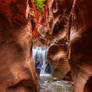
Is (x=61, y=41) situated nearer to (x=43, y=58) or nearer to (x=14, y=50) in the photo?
(x=43, y=58)

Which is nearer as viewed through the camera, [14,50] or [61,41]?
[14,50]

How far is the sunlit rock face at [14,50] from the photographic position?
15.8 ft

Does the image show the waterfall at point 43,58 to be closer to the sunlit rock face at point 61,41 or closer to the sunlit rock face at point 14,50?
the sunlit rock face at point 61,41

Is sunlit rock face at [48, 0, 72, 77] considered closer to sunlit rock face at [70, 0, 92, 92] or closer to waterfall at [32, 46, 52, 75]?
waterfall at [32, 46, 52, 75]

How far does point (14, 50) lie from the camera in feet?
17.6

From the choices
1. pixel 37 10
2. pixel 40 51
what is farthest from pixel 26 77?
pixel 37 10

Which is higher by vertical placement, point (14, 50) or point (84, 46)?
point (84, 46)

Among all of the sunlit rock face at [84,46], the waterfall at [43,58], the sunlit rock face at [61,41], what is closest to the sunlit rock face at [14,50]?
the sunlit rock face at [84,46]

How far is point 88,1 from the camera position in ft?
13.5

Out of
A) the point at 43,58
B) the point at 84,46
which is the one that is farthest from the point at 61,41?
the point at 84,46

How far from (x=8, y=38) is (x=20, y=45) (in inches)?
23.2

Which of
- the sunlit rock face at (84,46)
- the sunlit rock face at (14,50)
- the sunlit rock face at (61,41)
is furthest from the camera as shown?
the sunlit rock face at (61,41)

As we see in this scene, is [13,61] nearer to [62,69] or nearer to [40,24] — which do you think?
[62,69]

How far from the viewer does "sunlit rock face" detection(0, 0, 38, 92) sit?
4828mm
